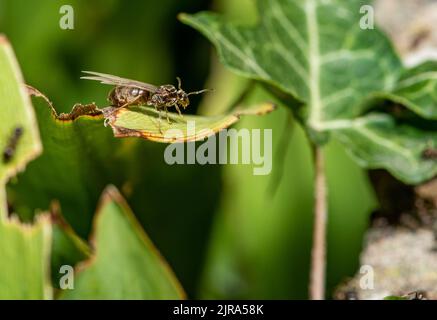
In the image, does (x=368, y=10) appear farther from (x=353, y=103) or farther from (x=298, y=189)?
(x=298, y=189)

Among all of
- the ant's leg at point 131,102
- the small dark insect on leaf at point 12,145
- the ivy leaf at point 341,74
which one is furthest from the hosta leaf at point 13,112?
the ivy leaf at point 341,74

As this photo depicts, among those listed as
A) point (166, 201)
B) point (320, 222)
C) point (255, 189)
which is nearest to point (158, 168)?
point (166, 201)

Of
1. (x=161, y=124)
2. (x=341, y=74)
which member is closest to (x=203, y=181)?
(x=341, y=74)

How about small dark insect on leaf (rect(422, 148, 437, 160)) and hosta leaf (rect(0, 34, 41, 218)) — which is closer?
hosta leaf (rect(0, 34, 41, 218))

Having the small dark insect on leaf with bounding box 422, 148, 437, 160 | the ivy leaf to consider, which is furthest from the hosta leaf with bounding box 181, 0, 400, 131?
the small dark insect on leaf with bounding box 422, 148, 437, 160

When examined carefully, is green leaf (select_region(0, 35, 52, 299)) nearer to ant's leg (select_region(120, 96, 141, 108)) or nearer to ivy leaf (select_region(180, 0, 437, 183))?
ant's leg (select_region(120, 96, 141, 108))

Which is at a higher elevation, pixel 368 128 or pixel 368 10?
pixel 368 10
